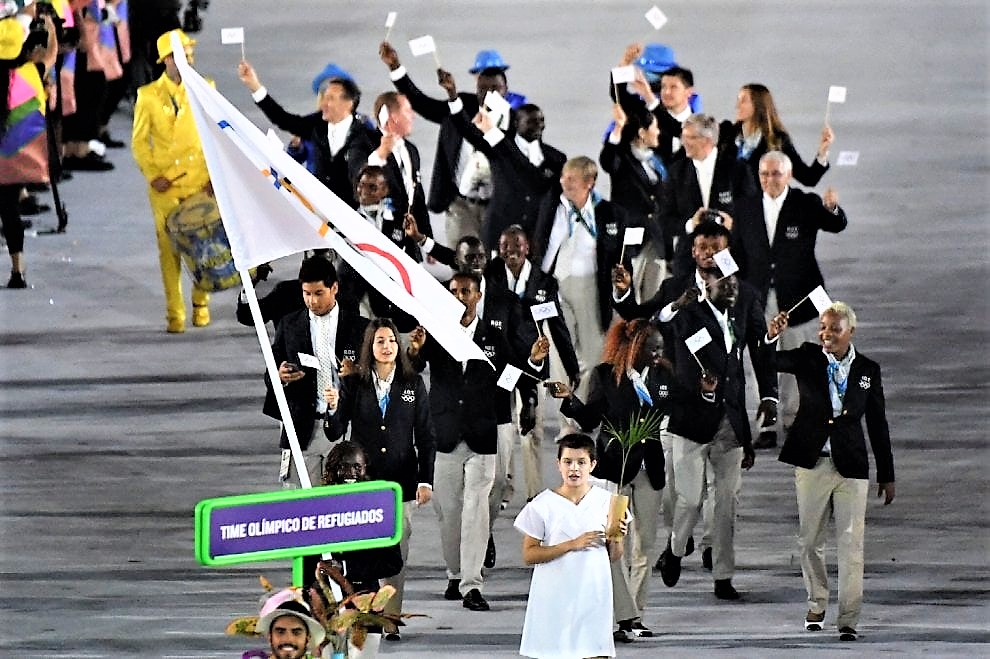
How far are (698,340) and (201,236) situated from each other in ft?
10.8

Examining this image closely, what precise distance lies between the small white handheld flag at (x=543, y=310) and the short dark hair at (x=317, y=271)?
42.7 inches

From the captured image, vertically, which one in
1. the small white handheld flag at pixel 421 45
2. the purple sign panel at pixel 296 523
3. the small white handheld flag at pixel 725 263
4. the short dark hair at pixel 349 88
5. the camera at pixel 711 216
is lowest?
the small white handheld flag at pixel 725 263

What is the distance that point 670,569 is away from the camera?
12.2 m

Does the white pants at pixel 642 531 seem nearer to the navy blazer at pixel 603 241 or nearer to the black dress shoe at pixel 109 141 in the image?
the navy blazer at pixel 603 241

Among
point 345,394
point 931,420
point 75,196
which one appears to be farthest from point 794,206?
point 75,196

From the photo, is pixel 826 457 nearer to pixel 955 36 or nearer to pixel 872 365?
pixel 872 365

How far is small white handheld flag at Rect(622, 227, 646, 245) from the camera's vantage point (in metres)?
13.1

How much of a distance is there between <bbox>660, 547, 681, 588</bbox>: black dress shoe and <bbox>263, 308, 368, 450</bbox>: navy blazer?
1.75 m

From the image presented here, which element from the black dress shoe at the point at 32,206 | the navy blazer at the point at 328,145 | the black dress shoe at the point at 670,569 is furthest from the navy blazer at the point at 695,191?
the black dress shoe at the point at 32,206

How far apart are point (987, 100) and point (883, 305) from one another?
205 cm

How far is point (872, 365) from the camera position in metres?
11.7

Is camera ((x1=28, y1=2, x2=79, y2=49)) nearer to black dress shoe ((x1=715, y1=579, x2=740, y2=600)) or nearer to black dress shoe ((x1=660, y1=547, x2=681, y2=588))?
black dress shoe ((x1=660, y1=547, x2=681, y2=588))

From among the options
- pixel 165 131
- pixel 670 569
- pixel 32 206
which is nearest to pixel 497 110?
pixel 165 131

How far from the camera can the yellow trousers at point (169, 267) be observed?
14.4 m
